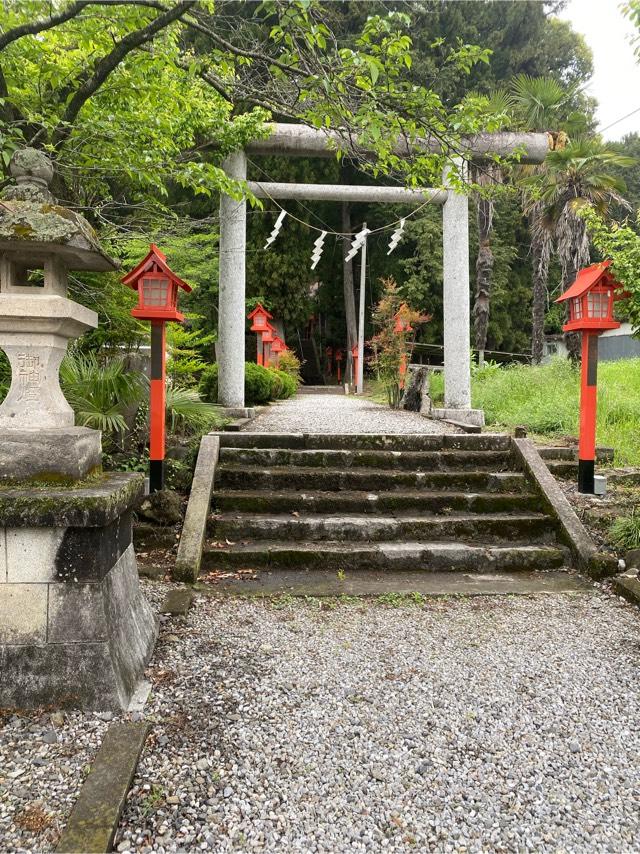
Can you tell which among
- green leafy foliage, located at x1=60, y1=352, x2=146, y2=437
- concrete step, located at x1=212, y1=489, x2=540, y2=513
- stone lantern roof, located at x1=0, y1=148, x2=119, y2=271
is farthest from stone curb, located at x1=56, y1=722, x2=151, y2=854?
green leafy foliage, located at x1=60, y1=352, x2=146, y2=437

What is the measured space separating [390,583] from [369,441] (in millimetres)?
1921

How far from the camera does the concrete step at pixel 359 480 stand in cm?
504

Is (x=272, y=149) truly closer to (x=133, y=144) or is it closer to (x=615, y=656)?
(x=133, y=144)

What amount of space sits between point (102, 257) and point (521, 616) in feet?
10.3

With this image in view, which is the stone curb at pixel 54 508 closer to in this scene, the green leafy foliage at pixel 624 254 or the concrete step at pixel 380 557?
the concrete step at pixel 380 557

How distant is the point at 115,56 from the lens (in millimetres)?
4328

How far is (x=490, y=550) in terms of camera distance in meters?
4.27

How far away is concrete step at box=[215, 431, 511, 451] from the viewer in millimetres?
5535

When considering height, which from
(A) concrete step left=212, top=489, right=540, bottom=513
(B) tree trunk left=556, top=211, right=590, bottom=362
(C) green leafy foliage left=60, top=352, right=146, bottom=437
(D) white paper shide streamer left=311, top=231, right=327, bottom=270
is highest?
(B) tree trunk left=556, top=211, right=590, bottom=362

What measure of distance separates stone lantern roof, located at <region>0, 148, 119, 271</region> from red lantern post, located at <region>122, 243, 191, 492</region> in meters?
2.04

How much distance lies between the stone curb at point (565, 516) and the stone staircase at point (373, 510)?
0.35 ft

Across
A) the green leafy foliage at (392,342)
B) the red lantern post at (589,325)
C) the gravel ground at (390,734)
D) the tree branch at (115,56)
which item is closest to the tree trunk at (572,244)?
the green leafy foliage at (392,342)

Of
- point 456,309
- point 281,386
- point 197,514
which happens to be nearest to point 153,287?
point 197,514

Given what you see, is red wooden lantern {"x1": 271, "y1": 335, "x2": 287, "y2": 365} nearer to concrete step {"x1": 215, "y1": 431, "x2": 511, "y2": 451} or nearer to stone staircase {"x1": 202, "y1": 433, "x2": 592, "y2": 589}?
concrete step {"x1": 215, "y1": 431, "x2": 511, "y2": 451}
